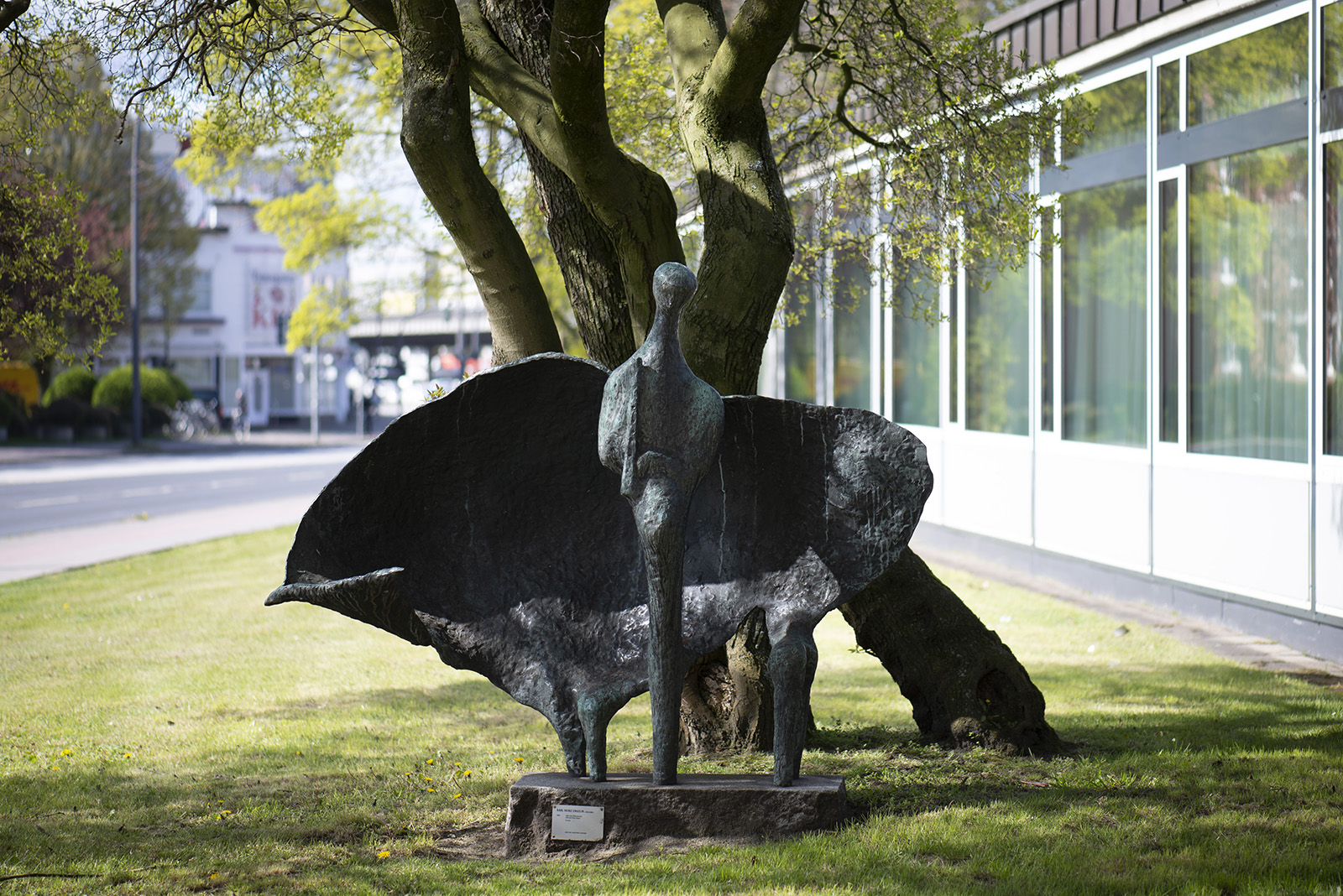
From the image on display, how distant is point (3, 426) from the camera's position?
35750 millimetres

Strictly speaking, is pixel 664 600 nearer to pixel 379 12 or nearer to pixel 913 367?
pixel 379 12

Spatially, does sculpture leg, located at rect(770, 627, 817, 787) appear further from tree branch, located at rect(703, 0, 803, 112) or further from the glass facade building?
the glass facade building

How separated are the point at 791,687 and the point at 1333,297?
5.68m

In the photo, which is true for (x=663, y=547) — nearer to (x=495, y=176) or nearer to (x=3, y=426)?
(x=495, y=176)

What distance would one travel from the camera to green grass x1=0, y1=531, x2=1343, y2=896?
4156 millimetres

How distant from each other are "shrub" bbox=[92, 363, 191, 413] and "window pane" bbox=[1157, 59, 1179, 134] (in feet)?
108

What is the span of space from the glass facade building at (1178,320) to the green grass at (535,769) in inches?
51.3

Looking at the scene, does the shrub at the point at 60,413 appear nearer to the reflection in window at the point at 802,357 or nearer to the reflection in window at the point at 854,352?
the reflection in window at the point at 802,357

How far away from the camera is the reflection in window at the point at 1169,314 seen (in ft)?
32.5

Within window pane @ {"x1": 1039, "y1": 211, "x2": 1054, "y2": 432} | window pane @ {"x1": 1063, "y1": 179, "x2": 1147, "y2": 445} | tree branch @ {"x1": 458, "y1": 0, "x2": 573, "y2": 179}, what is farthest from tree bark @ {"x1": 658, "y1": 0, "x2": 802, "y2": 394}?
window pane @ {"x1": 1039, "y1": 211, "x2": 1054, "y2": 432}

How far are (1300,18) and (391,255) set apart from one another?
1417 cm

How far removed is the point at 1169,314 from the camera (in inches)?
394

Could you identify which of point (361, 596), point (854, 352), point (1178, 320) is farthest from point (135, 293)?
point (361, 596)

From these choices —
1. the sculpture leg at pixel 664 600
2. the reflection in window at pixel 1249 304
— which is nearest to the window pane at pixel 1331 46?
the reflection in window at pixel 1249 304
